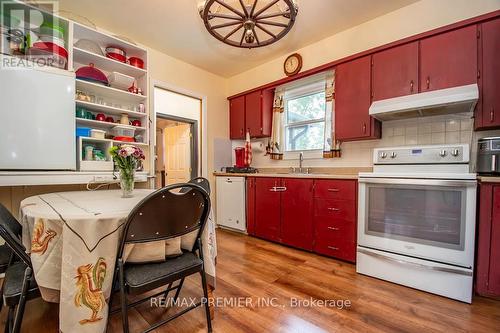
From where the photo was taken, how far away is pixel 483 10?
1.91m

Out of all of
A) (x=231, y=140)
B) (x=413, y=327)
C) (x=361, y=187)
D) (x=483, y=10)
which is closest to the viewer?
(x=413, y=327)

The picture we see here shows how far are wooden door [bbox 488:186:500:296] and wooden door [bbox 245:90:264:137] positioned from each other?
253 cm

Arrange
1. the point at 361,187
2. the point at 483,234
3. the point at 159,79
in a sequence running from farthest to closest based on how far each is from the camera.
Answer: the point at 159,79 < the point at 361,187 < the point at 483,234

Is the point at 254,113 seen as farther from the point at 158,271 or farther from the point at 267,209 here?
the point at 158,271

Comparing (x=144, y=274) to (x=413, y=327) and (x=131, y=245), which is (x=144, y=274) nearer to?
(x=131, y=245)

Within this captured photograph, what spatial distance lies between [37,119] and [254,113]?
2.52 metres

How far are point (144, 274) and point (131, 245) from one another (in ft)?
0.49

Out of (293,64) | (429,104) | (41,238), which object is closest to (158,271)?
(41,238)

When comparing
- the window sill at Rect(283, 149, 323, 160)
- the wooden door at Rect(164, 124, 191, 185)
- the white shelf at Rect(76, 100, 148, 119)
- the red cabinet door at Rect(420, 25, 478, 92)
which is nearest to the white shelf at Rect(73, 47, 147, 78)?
the white shelf at Rect(76, 100, 148, 119)

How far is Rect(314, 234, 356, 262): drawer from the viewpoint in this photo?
2.19 metres

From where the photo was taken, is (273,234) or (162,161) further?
(162,161)

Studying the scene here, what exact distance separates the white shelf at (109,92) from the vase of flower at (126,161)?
1174mm

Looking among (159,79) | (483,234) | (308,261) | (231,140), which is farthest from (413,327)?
(159,79)

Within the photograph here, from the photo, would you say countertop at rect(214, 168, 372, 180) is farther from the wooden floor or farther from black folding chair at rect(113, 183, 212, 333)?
black folding chair at rect(113, 183, 212, 333)
